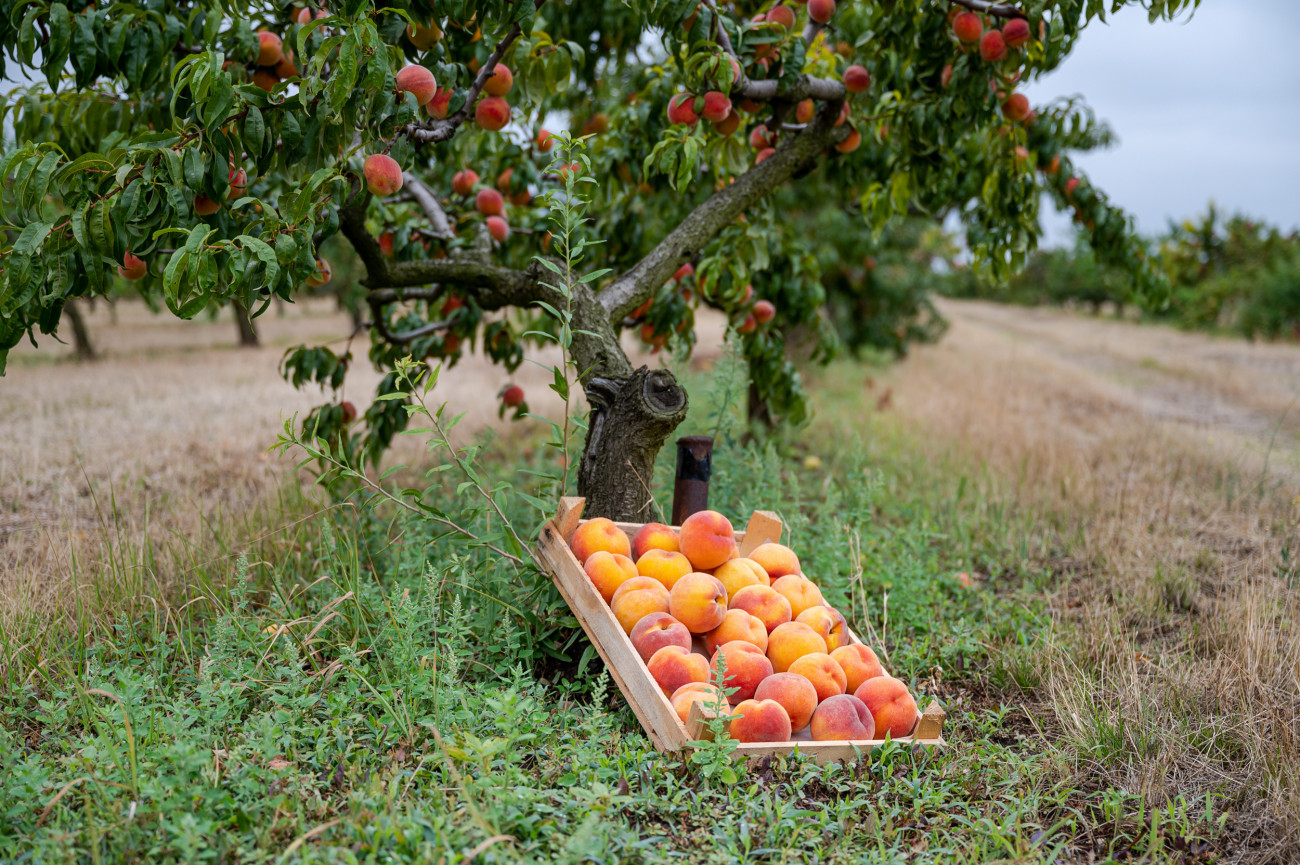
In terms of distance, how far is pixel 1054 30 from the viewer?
2785 millimetres

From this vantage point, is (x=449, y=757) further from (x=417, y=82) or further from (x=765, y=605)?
(x=417, y=82)

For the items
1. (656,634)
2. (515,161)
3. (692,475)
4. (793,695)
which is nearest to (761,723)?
(793,695)

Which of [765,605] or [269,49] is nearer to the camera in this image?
[765,605]

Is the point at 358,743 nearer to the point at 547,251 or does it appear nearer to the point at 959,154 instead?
the point at 547,251

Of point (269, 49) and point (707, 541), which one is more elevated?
point (269, 49)

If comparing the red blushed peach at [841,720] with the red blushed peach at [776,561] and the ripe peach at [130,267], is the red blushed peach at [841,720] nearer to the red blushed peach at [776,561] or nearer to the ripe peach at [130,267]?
the red blushed peach at [776,561]

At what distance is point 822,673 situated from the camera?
2145 millimetres

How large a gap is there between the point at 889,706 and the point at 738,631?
44 cm

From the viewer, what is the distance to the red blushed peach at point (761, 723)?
1.97 metres

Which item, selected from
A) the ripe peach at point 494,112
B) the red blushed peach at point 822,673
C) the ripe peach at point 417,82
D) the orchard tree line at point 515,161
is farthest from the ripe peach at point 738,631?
the ripe peach at point 494,112

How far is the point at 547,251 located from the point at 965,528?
101 inches

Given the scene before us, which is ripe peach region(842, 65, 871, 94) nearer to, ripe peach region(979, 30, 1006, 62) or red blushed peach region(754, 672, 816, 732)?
ripe peach region(979, 30, 1006, 62)

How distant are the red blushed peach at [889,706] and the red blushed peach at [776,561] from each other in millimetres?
499

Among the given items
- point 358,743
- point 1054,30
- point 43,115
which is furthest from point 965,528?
point 43,115
